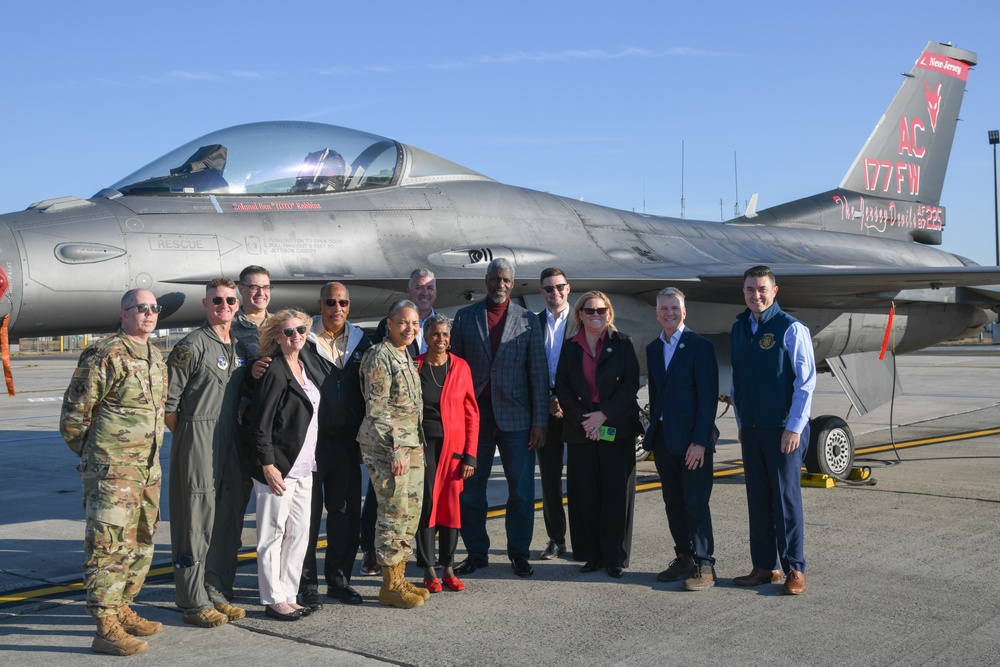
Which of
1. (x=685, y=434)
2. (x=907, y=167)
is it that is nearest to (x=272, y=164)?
(x=685, y=434)

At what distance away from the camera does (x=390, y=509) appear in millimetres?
Result: 5039

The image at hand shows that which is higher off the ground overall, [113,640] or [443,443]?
[443,443]

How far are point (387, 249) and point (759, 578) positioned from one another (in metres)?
4.50

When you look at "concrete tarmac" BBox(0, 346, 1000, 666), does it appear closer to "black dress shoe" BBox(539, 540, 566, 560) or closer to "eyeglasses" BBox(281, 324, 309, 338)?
"black dress shoe" BBox(539, 540, 566, 560)

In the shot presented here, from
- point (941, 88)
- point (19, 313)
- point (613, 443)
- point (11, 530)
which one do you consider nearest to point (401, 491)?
point (613, 443)

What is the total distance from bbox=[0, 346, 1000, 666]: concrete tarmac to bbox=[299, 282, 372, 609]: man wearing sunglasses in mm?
240

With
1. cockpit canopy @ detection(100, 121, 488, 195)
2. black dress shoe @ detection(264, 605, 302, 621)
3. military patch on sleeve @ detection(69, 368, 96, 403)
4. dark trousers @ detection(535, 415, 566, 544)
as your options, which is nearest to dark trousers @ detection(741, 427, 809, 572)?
dark trousers @ detection(535, 415, 566, 544)

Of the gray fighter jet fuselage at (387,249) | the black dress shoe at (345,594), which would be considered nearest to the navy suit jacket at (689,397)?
the black dress shoe at (345,594)

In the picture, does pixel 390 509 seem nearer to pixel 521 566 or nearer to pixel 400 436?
pixel 400 436

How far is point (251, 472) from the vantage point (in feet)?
16.6

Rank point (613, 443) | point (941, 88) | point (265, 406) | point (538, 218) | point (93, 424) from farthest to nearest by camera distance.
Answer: point (941, 88), point (538, 218), point (613, 443), point (265, 406), point (93, 424)

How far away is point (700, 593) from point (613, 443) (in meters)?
1.06

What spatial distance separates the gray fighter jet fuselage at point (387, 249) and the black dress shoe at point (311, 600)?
3.13m

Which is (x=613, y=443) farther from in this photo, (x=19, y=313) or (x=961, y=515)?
(x=19, y=313)
